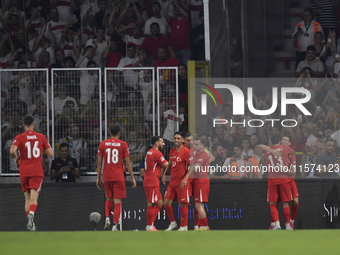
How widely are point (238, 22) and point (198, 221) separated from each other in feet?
12.1

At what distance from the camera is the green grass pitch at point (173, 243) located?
5027 millimetres

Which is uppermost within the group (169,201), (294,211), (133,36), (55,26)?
(55,26)

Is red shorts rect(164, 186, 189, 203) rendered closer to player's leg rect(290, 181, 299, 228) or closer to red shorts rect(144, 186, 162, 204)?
red shorts rect(144, 186, 162, 204)

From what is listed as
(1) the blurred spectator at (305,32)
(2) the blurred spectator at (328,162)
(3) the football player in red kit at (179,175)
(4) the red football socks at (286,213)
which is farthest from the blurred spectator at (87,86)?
(2) the blurred spectator at (328,162)

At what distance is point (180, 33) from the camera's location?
1133 cm

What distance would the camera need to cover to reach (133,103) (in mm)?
9758

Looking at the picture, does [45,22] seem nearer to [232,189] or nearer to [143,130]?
[143,130]

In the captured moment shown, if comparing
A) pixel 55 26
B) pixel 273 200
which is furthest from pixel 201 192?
pixel 55 26

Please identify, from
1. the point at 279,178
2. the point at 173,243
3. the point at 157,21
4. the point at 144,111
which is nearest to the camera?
the point at 173,243

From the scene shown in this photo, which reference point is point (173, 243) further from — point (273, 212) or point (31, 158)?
point (273, 212)

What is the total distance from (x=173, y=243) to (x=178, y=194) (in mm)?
3596

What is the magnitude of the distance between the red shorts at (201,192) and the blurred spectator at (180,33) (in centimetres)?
300

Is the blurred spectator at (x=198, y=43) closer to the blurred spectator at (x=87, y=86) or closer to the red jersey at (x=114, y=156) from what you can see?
the blurred spectator at (x=87, y=86)

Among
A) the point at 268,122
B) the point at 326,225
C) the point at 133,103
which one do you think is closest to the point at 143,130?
the point at 133,103
